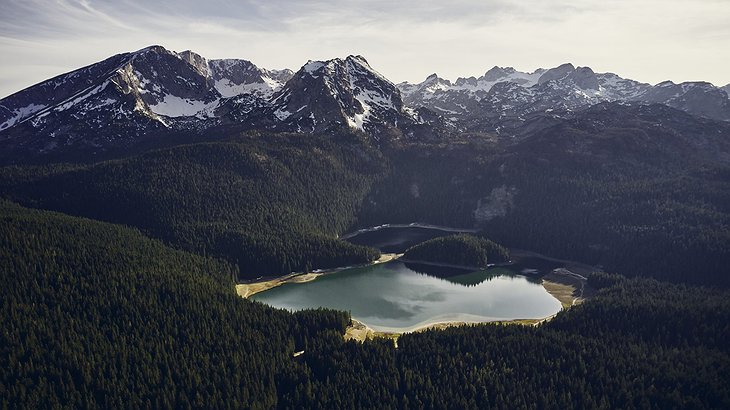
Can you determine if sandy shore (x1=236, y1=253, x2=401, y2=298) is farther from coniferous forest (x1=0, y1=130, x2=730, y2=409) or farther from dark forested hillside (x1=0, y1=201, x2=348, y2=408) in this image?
coniferous forest (x1=0, y1=130, x2=730, y2=409)

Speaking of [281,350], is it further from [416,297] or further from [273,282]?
[273,282]

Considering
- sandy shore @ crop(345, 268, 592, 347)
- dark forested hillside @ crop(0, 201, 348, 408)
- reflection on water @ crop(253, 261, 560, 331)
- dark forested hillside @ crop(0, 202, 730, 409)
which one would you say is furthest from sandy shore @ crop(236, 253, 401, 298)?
sandy shore @ crop(345, 268, 592, 347)

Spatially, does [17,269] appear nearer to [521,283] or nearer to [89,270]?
[89,270]

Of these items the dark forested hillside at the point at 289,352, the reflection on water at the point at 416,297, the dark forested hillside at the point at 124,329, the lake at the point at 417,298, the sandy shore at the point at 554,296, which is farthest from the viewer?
the reflection on water at the point at 416,297

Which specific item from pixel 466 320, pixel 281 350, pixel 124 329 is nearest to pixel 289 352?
pixel 281 350

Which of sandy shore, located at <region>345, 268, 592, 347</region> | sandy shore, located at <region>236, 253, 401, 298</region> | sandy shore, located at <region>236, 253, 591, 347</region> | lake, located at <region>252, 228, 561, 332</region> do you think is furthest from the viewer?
sandy shore, located at <region>236, 253, 401, 298</region>

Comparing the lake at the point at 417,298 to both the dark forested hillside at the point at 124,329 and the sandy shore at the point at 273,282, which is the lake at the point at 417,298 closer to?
the sandy shore at the point at 273,282

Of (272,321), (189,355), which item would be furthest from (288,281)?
(189,355)

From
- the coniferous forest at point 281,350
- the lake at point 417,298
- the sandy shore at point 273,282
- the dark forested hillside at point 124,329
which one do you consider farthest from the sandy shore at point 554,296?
the sandy shore at point 273,282
